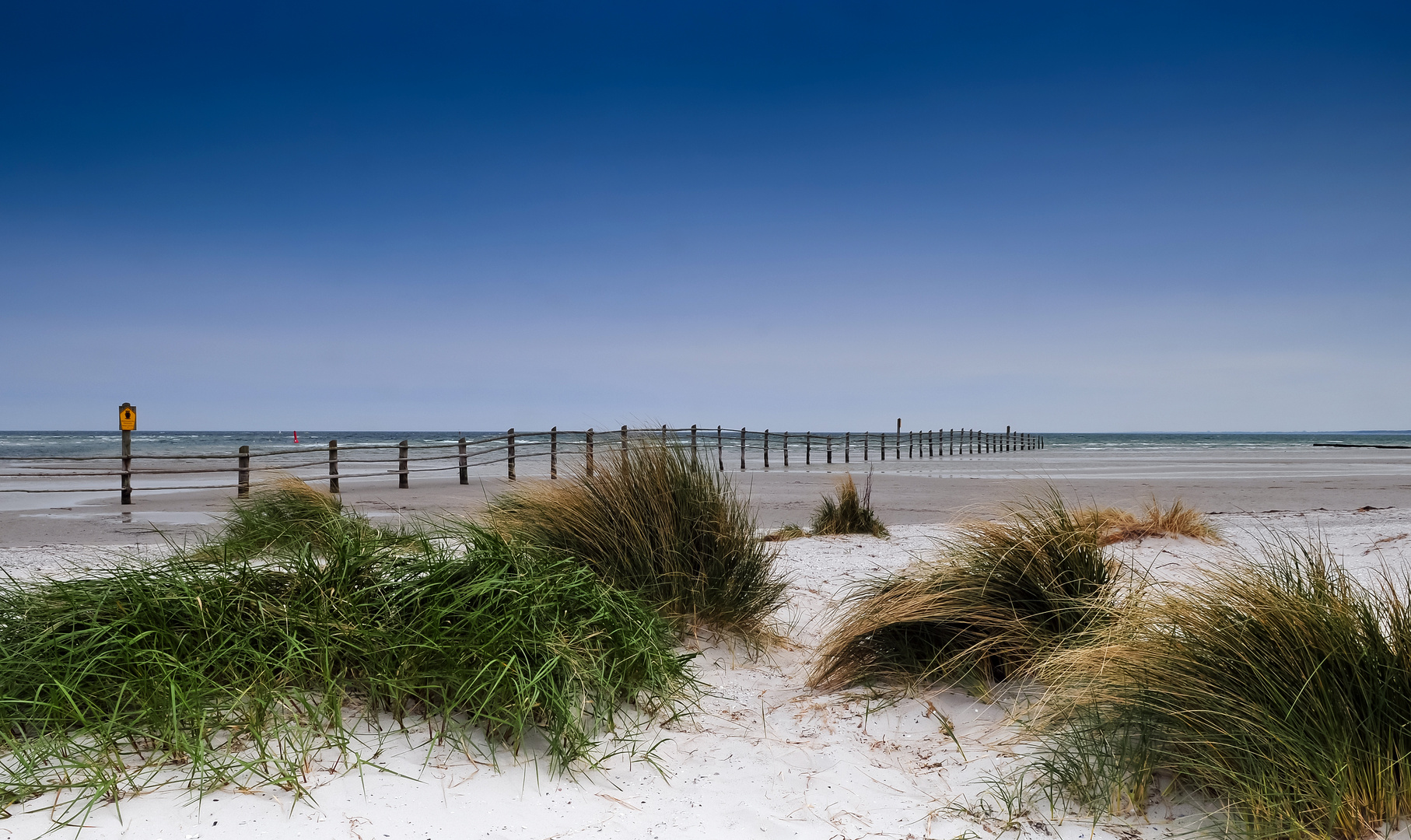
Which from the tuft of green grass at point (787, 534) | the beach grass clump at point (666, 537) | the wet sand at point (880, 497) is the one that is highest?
the beach grass clump at point (666, 537)

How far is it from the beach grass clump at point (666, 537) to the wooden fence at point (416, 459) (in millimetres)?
255

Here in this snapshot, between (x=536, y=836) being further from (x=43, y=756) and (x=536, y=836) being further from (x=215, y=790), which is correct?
(x=43, y=756)

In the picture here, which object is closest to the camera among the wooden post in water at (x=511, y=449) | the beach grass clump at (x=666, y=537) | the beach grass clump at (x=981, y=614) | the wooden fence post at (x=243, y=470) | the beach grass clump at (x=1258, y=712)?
the beach grass clump at (x=1258, y=712)

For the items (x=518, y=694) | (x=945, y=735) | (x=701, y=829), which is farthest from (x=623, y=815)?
(x=945, y=735)

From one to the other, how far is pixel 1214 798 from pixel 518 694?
190 cm

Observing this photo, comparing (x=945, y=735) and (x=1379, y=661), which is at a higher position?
(x=1379, y=661)

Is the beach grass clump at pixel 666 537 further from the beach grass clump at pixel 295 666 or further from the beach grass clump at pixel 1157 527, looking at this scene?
the beach grass clump at pixel 1157 527

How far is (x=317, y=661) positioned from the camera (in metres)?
2.48

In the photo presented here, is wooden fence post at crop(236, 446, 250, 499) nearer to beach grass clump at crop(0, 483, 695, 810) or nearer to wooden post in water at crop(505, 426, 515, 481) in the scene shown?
wooden post in water at crop(505, 426, 515, 481)

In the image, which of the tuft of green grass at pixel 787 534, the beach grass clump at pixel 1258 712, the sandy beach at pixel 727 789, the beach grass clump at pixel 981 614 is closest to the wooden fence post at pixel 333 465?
the tuft of green grass at pixel 787 534

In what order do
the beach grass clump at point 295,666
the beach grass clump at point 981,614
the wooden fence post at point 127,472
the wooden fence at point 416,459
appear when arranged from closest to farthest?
the beach grass clump at point 295,666 → the beach grass clump at point 981,614 → the wooden fence at point 416,459 → the wooden fence post at point 127,472

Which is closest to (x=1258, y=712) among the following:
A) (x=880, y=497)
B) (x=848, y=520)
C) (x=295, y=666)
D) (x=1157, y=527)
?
(x=295, y=666)

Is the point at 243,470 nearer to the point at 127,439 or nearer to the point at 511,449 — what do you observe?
the point at 127,439

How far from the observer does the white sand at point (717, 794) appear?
1953 millimetres
